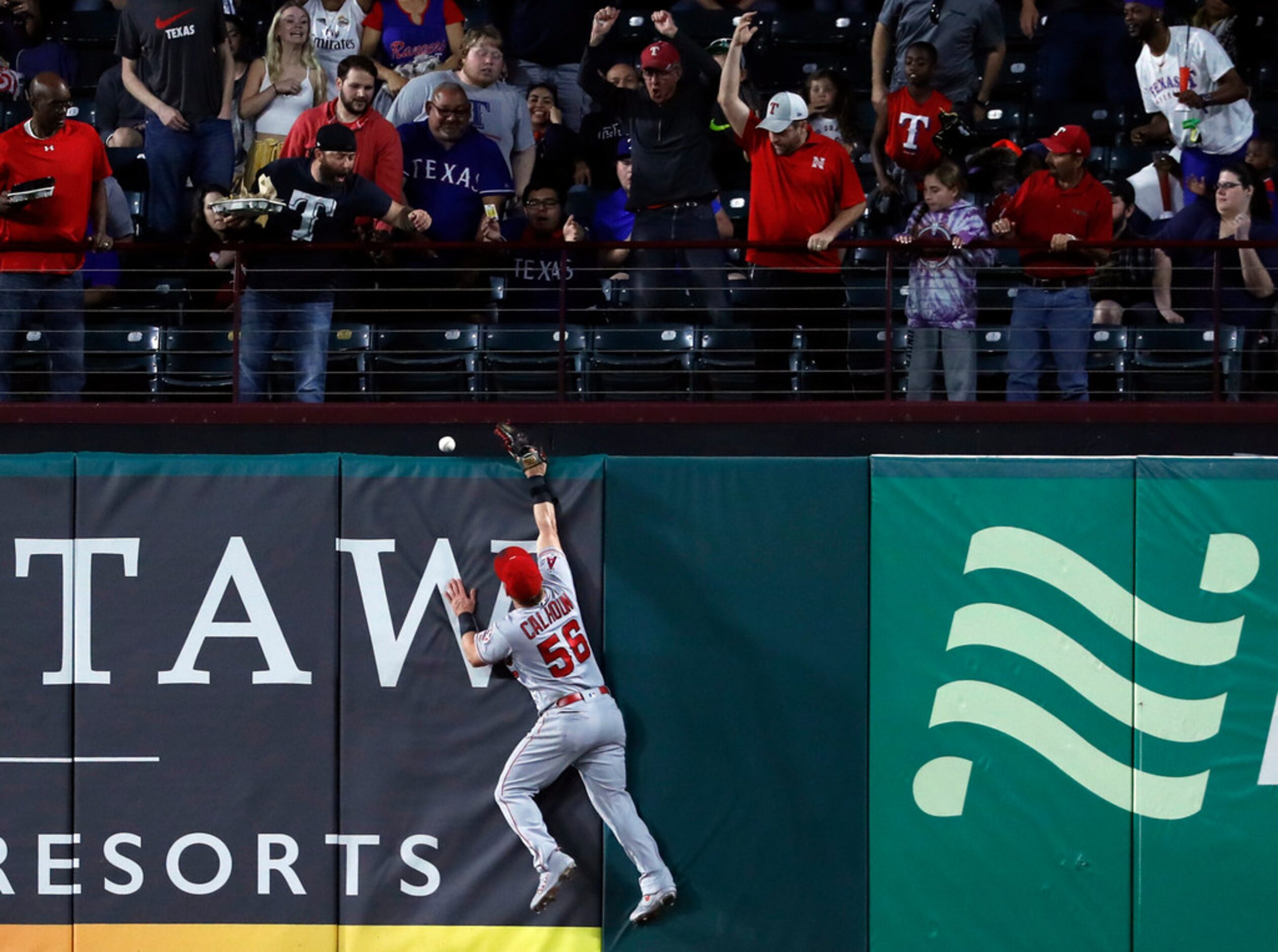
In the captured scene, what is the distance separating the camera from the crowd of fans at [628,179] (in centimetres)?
1085

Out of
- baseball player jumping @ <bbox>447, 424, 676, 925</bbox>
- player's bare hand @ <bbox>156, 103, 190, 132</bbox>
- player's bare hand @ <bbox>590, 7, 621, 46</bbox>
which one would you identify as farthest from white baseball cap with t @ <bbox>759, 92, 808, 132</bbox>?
player's bare hand @ <bbox>156, 103, 190, 132</bbox>

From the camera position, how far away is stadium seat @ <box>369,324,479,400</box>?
11.2 m

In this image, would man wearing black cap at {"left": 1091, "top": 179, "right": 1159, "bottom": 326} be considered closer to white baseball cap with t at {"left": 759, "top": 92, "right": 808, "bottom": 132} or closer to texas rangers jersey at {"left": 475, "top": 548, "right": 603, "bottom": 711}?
white baseball cap with t at {"left": 759, "top": 92, "right": 808, "bottom": 132}

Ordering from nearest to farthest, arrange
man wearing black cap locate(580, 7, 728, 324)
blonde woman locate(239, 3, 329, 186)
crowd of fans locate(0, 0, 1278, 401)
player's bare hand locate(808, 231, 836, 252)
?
player's bare hand locate(808, 231, 836, 252) → crowd of fans locate(0, 0, 1278, 401) → man wearing black cap locate(580, 7, 728, 324) → blonde woman locate(239, 3, 329, 186)

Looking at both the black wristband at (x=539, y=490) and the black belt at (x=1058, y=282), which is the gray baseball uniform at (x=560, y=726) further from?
the black belt at (x=1058, y=282)

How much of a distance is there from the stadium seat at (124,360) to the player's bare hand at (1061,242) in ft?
18.2

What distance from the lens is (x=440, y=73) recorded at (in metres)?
12.6

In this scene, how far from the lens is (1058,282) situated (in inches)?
427

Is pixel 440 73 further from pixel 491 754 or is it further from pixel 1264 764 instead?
pixel 1264 764

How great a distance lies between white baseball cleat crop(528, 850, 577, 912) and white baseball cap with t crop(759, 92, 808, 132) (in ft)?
14.9

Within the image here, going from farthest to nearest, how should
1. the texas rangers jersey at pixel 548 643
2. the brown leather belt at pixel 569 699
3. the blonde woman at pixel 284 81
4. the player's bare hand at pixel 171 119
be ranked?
1. the blonde woman at pixel 284 81
2. the player's bare hand at pixel 171 119
3. the brown leather belt at pixel 569 699
4. the texas rangers jersey at pixel 548 643

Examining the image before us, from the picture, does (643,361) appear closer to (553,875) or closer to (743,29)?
(743,29)

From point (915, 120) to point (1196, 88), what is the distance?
2.31m

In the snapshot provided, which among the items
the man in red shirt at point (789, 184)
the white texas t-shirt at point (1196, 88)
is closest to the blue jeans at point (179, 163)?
the man in red shirt at point (789, 184)
